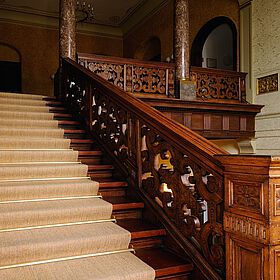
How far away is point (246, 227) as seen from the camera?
188 cm

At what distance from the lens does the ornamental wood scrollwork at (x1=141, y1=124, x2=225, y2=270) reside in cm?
214

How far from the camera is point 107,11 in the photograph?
11.1 metres

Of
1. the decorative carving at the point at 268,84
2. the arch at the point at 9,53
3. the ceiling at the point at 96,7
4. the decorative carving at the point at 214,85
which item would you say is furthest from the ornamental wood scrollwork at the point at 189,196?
the arch at the point at 9,53

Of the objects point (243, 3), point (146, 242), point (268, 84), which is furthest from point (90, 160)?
point (243, 3)

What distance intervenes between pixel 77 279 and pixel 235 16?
7.02 m

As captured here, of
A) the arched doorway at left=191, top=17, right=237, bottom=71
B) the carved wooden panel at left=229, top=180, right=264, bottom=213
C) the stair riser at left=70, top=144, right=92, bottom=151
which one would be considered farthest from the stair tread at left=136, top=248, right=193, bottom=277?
Answer: the arched doorway at left=191, top=17, right=237, bottom=71

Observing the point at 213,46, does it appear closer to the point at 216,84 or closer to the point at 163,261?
the point at 216,84

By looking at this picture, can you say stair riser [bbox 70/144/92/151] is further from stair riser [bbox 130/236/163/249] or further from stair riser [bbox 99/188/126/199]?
stair riser [bbox 130/236/163/249]

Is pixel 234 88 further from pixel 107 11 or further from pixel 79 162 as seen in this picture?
pixel 107 11

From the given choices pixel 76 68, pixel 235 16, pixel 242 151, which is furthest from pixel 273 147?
pixel 76 68

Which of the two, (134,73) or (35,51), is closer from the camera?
(134,73)

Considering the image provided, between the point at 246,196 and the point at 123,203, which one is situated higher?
the point at 246,196

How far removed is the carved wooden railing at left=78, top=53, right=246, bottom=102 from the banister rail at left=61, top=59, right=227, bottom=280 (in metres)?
2.13

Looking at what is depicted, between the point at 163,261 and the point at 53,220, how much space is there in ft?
3.03
